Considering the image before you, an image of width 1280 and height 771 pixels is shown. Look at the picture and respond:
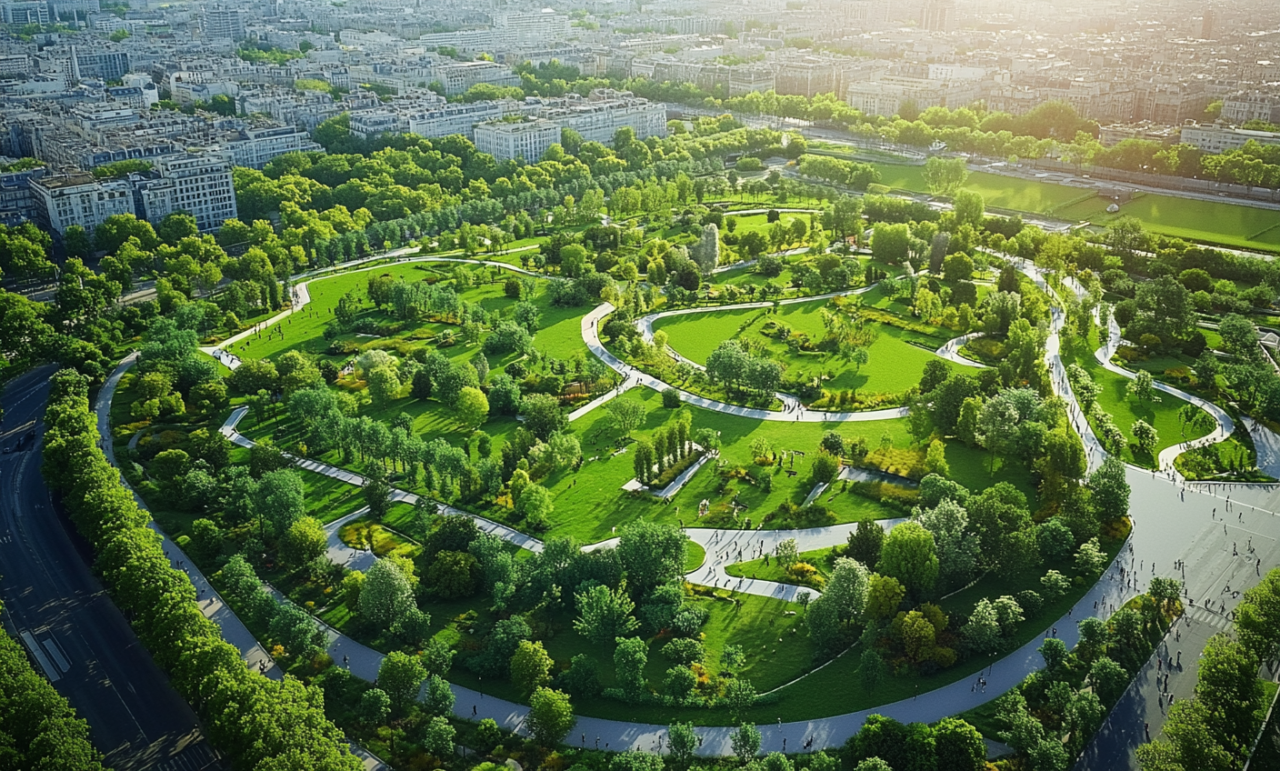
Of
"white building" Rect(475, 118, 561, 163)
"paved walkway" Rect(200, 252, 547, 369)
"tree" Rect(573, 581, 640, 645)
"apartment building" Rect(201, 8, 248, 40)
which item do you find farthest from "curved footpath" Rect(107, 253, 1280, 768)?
"apartment building" Rect(201, 8, 248, 40)

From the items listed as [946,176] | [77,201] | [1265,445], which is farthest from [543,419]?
[946,176]

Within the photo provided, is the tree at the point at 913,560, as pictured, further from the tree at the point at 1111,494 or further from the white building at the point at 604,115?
the white building at the point at 604,115

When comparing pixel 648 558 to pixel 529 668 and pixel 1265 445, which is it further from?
pixel 1265 445

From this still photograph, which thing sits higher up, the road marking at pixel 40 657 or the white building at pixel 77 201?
the white building at pixel 77 201

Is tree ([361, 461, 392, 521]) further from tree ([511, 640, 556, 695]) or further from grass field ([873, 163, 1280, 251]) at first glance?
grass field ([873, 163, 1280, 251])

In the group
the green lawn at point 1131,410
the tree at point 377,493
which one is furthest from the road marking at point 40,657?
the green lawn at point 1131,410

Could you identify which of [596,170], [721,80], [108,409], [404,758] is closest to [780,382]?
[404,758]
